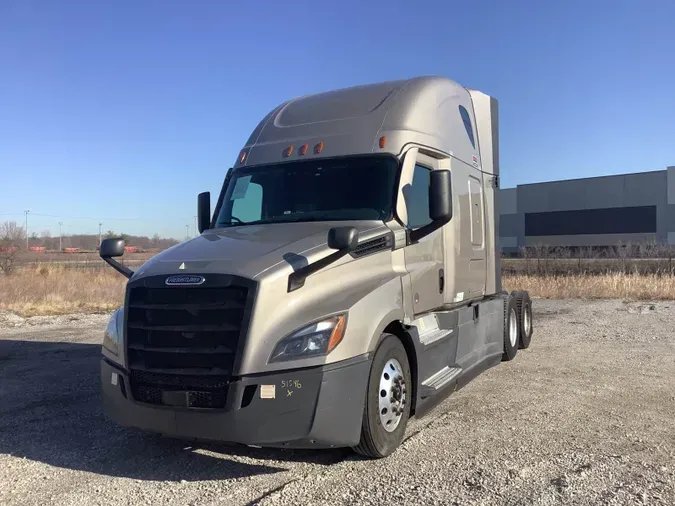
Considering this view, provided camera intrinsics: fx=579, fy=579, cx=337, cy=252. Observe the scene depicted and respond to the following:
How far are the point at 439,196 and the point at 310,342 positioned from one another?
6.35 feet

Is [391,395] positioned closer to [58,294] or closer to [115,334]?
[115,334]

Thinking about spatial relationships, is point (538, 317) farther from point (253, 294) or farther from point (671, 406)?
point (253, 294)

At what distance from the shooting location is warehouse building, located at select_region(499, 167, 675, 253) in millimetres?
51312

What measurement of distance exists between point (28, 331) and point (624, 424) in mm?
13309

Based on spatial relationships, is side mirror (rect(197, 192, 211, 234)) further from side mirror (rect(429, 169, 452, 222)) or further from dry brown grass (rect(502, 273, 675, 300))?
dry brown grass (rect(502, 273, 675, 300))

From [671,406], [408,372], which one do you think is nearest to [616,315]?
[671,406]

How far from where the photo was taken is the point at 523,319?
380 inches

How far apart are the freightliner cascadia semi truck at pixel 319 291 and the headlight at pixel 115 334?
20 mm

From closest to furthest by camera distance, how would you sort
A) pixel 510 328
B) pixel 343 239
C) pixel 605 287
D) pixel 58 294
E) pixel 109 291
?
pixel 343 239
pixel 510 328
pixel 605 287
pixel 58 294
pixel 109 291

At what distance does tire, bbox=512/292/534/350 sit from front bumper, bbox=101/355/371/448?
612cm

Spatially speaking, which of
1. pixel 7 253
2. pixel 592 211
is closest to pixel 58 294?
pixel 7 253

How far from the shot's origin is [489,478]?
4184 millimetres

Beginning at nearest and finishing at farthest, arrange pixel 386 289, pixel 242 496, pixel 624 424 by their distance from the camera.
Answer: pixel 242 496
pixel 386 289
pixel 624 424

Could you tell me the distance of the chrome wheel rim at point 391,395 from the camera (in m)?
4.61
